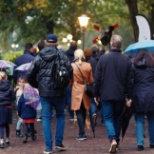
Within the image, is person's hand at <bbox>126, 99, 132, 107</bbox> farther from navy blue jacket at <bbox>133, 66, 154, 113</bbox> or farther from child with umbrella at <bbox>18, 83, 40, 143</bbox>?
child with umbrella at <bbox>18, 83, 40, 143</bbox>

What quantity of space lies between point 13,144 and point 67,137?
4.25 feet

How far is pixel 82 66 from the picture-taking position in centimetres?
1145

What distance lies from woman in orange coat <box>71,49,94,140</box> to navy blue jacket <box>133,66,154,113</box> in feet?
5.91

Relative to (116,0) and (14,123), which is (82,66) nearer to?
(14,123)

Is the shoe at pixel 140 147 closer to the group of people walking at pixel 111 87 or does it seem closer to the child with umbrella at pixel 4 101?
the group of people walking at pixel 111 87

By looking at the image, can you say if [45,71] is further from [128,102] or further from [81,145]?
[81,145]

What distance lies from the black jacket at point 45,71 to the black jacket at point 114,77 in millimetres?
591

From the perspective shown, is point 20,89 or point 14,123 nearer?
point 20,89

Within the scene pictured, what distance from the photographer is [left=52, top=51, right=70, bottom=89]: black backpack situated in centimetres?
940

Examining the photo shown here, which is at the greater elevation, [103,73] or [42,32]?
[42,32]

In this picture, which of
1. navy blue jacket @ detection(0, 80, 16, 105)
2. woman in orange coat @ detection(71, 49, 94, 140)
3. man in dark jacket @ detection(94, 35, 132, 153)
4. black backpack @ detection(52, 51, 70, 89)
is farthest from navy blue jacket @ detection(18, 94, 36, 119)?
man in dark jacket @ detection(94, 35, 132, 153)

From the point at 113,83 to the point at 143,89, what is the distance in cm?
63

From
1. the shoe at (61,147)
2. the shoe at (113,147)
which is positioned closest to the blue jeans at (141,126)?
the shoe at (113,147)

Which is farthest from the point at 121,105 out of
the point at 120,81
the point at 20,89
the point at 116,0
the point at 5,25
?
the point at 5,25
